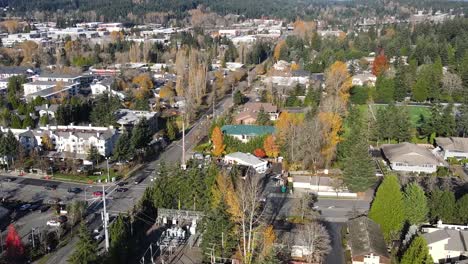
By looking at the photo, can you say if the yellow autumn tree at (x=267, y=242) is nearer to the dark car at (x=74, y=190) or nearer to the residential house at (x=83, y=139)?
the dark car at (x=74, y=190)

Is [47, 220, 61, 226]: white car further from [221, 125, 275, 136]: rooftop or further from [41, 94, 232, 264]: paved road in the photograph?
[221, 125, 275, 136]: rooftop

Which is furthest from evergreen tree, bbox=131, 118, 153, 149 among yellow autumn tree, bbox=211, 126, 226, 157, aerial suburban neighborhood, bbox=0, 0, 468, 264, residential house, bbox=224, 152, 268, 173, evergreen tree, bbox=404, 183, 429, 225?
evergreen tree, bbox=404, 183, 429, 225

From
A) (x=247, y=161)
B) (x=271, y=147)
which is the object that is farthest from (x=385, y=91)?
(x=247, y=161)

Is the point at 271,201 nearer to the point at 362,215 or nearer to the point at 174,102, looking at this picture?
the point at 362,215

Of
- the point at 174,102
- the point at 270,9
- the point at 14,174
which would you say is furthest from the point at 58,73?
the point at 270,9

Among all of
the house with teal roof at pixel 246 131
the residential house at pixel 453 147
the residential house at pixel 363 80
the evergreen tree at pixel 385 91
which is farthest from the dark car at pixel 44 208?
the residential house at pixel 363 80

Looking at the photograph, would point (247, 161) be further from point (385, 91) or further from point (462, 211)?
point (385, 91)

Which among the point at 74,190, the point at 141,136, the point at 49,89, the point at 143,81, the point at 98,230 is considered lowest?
the point at 98,230
